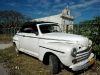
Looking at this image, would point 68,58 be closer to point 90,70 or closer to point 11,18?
point 90,70


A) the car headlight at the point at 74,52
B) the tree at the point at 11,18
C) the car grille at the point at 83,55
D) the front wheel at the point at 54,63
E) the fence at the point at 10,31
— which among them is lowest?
the front wheel at the point at 54,63

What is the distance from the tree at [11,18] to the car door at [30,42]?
2416 cm

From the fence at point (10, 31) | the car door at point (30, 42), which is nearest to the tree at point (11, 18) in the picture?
the fence at point (10, 31)

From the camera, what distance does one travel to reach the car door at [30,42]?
5.32 m

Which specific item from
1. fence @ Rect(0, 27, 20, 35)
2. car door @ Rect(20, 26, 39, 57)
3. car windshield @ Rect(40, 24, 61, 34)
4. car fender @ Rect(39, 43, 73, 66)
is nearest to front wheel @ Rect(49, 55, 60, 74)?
car fender @ Rect(39, 43, 73, 66)

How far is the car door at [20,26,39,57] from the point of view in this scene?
17.4ft

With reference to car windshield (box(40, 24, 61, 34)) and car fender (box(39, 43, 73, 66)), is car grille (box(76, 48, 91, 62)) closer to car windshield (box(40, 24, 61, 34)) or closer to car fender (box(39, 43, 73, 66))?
car fender (box(39, 43, 73, 66))

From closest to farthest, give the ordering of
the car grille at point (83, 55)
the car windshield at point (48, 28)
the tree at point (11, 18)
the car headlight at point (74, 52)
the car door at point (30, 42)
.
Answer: the car headlight at point (74, 52)
the car grille at point (83, 55)
the car door at point (30, 42)
the car windshield at point (48, 28)
the tree at point (11, 18)

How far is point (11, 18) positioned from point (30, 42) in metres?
25.9

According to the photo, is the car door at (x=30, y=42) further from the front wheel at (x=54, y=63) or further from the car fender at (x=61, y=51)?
the front wheel at (x=54, y=63)

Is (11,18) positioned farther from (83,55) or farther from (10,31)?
(83,55)

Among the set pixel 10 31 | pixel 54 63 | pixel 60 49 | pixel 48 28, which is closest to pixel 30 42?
pixel 48 28

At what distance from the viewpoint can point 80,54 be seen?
4094mm

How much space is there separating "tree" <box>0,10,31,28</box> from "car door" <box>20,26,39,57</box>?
2416cm
